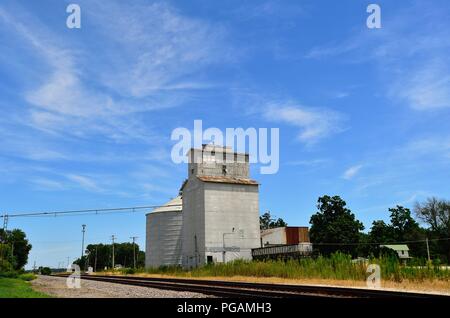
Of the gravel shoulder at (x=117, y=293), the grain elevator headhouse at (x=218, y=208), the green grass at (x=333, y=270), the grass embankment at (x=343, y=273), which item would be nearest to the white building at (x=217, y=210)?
the grain elevator headhouse at (x=218, y=208)

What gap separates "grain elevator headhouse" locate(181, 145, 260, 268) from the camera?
4975 centimetres

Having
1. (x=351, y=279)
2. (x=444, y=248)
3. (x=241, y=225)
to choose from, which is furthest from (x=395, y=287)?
(x=444, y=248)

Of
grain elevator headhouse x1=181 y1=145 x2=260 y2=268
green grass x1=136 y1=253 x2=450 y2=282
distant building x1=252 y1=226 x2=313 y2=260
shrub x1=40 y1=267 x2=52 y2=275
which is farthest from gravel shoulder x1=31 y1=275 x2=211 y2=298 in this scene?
shrub x1=40 y1=267 x2=52 y2=275

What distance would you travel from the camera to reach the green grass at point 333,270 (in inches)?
853

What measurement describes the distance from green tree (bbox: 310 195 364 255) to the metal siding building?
22295mm

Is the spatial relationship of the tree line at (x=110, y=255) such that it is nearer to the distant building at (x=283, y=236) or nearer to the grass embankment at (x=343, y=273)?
the distant building at (x=283, y=236)

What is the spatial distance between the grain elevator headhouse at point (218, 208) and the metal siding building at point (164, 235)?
3.67m

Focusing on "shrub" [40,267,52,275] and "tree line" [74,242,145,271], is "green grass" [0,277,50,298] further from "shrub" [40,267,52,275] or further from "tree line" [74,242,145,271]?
"tree line" [74,242,145,271]

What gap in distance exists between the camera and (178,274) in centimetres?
4456

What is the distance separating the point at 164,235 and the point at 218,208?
13.1m
